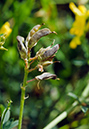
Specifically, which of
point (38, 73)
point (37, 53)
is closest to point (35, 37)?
point (37, 53)

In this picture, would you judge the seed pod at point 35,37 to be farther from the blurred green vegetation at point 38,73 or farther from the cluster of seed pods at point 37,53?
the blurred green vegetation at point 38,73

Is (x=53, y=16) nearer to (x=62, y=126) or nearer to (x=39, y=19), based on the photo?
(x=39, y=19)

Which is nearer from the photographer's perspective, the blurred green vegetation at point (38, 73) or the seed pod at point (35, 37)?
the seed pod at point (35, 37)

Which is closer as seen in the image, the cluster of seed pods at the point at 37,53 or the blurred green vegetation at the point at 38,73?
the cluster of seed pods at the point at 37,53

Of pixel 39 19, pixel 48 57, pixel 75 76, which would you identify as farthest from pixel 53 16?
pixel 48 57

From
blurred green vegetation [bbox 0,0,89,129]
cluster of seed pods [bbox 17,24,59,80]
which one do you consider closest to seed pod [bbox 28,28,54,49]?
cluster of seed pods [bbox 17,24,59,80]

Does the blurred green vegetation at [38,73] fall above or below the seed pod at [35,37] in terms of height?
above

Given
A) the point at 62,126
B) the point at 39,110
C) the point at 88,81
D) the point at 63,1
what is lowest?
the point at 62,126

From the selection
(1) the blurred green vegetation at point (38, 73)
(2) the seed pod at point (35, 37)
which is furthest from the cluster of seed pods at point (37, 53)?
(1) the blurred green vegetation at point (38, 73)

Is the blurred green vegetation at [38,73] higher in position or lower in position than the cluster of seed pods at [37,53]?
higher
